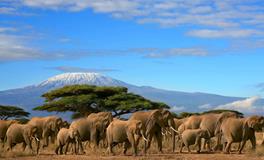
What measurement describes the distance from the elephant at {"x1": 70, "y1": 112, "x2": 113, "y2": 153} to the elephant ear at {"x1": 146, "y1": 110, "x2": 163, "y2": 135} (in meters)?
1.79

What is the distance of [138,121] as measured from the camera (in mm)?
25750

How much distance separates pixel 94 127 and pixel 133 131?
11.3 ft

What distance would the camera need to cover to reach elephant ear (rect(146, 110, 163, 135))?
27697 mm

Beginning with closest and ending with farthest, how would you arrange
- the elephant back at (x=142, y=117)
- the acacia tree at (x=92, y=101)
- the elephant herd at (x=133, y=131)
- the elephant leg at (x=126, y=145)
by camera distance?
the elephant herd at (x=133, y=131) < the elephant leg at (x=126, y=145) < the elephant back at (x=142, y=117) < the acacia tree at (x=92, y=101)

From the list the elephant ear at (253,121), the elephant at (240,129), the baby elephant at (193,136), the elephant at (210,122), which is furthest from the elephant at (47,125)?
the elephant ear at (253,121)

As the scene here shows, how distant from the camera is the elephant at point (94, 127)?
28391 mm

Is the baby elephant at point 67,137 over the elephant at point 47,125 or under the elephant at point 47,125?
under

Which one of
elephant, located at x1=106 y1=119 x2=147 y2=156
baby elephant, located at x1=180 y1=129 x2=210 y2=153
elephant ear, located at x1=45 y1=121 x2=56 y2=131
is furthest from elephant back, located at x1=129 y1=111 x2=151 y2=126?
elephant ear, located at x1=45 y1=121 x2=56 y2=131

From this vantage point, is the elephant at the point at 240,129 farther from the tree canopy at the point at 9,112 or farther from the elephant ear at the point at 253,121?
the tree canopy at the point at 9,112

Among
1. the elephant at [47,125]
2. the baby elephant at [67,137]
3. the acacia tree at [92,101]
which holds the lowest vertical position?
the baby elephant at [67,137]

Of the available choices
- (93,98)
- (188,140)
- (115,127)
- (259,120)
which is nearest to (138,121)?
(115,127)

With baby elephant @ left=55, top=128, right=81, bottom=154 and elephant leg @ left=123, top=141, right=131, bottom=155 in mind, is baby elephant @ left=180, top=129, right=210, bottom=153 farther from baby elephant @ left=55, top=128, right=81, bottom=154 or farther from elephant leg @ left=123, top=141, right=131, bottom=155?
Result: baby elephant @ left=55, top=128, right=81, bottom=154

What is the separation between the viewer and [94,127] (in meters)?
28.5

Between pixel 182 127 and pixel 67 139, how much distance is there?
630cm
